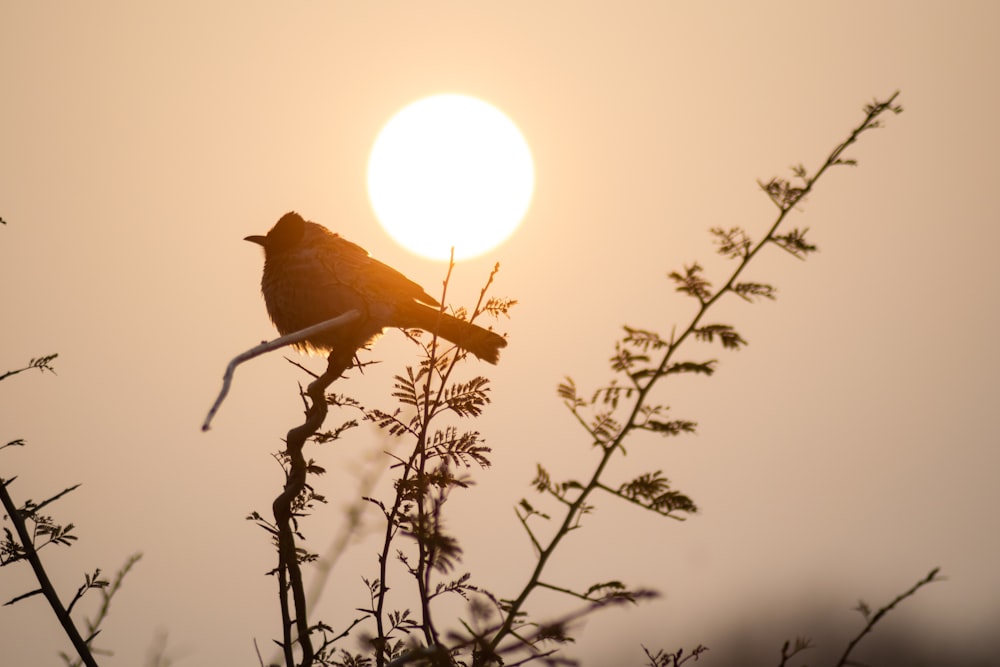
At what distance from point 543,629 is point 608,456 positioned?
1.70ft

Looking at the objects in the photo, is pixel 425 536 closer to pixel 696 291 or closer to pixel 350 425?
pixel 696 291

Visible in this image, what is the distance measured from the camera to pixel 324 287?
7449 millimetres

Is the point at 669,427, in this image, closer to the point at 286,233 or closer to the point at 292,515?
the point at 292,515

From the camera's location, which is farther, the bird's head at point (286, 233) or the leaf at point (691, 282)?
the bird's head at point (286, 233)

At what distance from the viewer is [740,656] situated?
79.2 metres

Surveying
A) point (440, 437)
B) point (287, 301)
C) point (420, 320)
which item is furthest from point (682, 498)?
point (287, 301)

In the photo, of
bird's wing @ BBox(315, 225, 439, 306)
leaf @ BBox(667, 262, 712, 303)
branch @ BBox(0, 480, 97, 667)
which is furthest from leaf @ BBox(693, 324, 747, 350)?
bird's wing @ BBox(315, 225, 439, 306)

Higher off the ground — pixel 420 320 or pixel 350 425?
pixel 420 320

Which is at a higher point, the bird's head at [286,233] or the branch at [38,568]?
the bird's head at [286,233]

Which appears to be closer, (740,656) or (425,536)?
(425,536)

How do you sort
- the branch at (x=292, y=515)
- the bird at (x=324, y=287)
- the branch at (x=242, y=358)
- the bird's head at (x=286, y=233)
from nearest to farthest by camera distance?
the branch at (x=242, y=358)
the branch at (x=292, y=515)
the bird at (x=324, y=287)
the bird's head at (x=286, y=233)

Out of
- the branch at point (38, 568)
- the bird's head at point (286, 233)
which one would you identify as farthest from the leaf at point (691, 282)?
the bird's head at point (286, 233)

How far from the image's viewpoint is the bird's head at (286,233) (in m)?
7.95

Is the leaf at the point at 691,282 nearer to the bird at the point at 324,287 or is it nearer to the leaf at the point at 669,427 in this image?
the leaf at the point at 669,427
